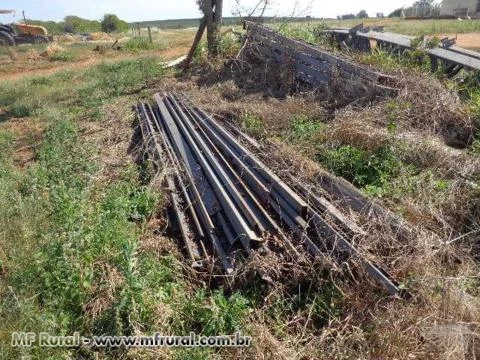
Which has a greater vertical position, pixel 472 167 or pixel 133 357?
pixel 472 167

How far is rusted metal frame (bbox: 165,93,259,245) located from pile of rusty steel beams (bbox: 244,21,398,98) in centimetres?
265

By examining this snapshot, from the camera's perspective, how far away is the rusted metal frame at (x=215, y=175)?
3637 mm

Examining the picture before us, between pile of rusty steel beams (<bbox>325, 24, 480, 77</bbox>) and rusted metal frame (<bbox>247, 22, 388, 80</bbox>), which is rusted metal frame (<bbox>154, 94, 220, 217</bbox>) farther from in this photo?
pile of rusty steel beams (<bbox>325, 24, 480, 77</bbox>)

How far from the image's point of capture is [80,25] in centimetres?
4450

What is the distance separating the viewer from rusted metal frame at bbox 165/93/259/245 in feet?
11.9

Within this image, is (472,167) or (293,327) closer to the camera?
(293,327)

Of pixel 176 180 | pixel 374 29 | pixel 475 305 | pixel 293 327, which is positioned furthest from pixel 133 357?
pixel 374 29

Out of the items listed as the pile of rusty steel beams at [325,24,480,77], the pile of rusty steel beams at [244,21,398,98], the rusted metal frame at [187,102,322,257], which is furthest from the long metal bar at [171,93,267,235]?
the pile of rusty steel beams at [325,24,480,77]

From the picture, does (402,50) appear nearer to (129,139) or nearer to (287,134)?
(287,134)

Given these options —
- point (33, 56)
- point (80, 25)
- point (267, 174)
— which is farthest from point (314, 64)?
point (80, 25)

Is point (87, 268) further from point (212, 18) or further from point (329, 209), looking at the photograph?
point (212, 18)

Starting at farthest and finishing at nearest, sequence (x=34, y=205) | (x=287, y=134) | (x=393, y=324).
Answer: (x=287, y=134), (x=34, y=205), (x=393, y=324)

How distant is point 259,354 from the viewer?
2680 mm

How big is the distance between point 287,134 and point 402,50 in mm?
4623
